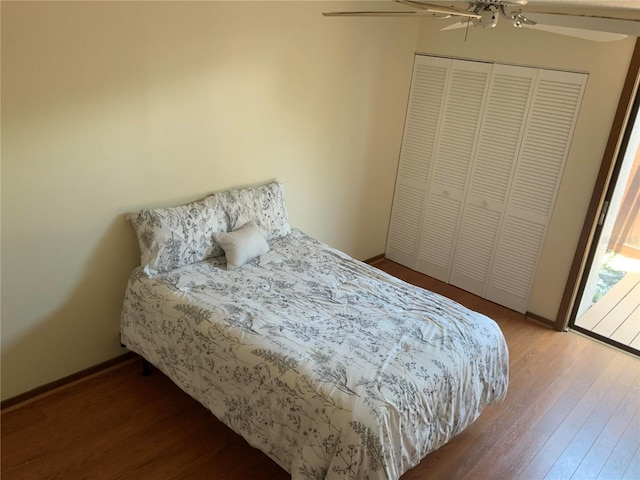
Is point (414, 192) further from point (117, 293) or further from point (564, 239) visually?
point (117, 293)

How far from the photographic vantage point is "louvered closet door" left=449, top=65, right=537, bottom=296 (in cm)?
354

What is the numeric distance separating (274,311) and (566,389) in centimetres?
186

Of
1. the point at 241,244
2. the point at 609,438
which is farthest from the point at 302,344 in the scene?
the point at 609,438

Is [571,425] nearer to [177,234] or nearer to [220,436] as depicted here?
[220,436]

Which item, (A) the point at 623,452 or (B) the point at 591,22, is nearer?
(B) the point at 591,22

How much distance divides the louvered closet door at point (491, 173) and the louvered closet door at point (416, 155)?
39 cm

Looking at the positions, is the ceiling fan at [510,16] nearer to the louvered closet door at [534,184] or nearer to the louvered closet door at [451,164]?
the louvered closet door at [534,184]

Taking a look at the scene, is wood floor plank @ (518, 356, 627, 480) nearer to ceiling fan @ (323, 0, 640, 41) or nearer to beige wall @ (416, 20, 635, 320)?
beige wall @ (416, 20, 635, 320)

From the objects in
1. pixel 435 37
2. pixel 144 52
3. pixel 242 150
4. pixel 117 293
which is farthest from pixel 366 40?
pixel 117 293

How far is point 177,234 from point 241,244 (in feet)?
1.17

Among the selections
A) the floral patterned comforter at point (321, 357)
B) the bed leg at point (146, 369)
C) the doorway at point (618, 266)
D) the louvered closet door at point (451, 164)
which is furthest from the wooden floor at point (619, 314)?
the bed leg at point (146, 369)

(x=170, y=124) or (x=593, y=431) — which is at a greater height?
(x=170, y=124)

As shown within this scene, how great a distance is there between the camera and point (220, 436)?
8.08 ft

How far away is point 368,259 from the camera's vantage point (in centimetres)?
443
